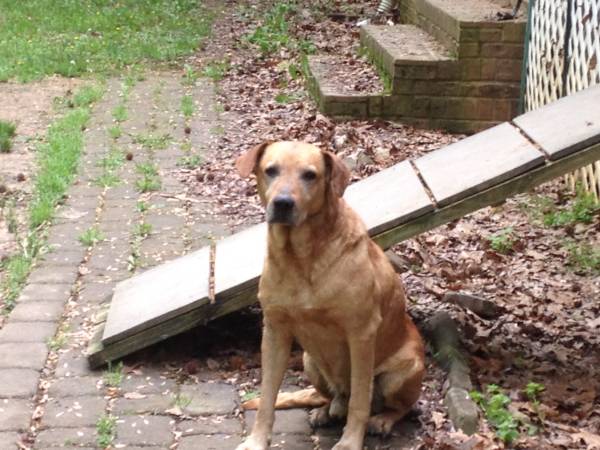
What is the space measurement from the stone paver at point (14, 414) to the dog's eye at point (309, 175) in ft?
5.80

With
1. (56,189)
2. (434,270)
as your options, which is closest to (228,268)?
(434,270)

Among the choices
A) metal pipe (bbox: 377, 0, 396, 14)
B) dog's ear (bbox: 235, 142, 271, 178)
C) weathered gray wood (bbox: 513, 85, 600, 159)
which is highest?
dog's ear (bbox: 235, 142, 271, 178)

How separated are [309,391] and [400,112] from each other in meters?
5.22

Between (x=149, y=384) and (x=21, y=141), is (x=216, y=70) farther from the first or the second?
(x=149, y=384)

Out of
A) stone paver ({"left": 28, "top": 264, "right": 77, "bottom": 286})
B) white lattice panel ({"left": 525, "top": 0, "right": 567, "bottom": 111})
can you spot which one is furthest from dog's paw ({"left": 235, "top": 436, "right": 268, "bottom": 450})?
white lattice panel ({"left": 525, "top": 0, "right": 567, "bottom": 111})

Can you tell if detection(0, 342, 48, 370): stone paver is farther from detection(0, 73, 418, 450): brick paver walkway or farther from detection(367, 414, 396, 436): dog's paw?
detection(367, 414, 396, 436): dog's paw

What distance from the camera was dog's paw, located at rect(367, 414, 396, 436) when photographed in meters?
4.81

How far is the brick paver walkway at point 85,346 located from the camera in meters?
4.84

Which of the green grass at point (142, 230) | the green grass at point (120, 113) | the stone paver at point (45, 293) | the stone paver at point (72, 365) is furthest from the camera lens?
the green grass at point (120, 113)

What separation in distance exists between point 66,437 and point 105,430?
17 cm

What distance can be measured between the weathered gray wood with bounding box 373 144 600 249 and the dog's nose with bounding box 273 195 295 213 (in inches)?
49.4

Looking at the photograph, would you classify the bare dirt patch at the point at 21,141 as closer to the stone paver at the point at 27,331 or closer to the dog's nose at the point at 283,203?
the stone paver at the point at 27,331

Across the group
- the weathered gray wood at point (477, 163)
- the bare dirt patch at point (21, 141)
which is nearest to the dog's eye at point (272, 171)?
the weathered gray wood at point (477, 163)

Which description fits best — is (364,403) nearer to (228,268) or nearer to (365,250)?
(365,250)
